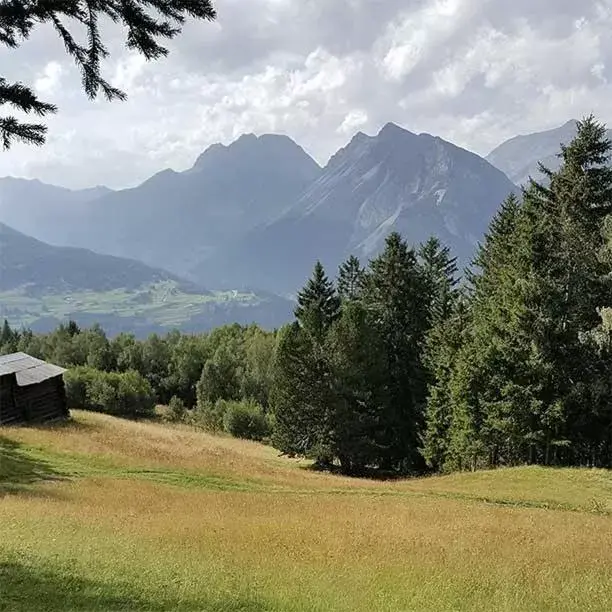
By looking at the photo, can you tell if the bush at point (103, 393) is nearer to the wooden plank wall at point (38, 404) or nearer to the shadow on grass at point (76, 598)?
the wooden plank wall at point (38, 404)

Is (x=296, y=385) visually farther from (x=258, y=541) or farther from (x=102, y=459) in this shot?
(x=258, y=541)

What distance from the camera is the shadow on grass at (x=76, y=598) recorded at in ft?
34.2

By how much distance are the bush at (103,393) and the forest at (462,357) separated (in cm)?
15

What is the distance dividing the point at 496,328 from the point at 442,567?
24857mm

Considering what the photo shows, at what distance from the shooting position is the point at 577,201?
36.3 metres

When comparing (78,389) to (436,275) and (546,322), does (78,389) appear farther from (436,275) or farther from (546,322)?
(546,322)

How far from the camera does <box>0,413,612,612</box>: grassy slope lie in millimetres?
11711

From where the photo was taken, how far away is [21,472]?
27266 mm

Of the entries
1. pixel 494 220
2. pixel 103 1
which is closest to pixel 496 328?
pixel 494 220

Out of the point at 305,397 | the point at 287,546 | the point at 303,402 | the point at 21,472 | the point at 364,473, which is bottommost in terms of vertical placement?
the point at 364,473

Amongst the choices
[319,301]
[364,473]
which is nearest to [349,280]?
[319,301]

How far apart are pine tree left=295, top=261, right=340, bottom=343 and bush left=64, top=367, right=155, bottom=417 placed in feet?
79.0

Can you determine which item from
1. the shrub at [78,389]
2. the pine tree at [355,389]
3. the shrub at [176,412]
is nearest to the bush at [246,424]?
the shrub at [176,412]

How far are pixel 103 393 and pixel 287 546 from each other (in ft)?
184
